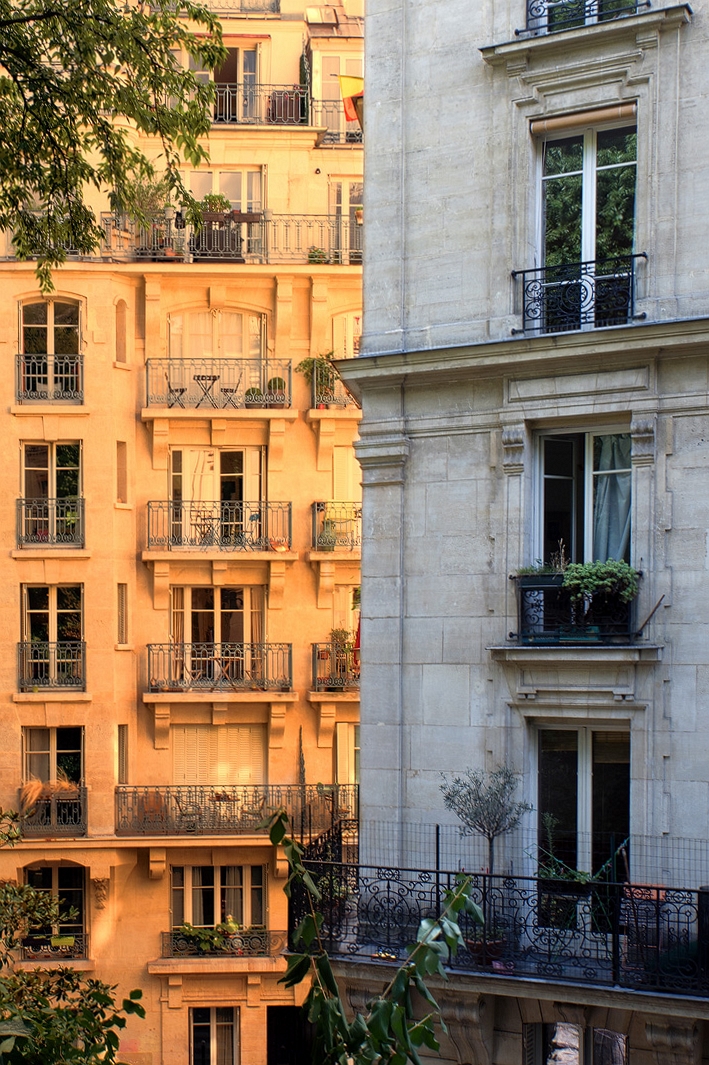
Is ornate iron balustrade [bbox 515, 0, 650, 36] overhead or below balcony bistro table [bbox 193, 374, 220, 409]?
overhead

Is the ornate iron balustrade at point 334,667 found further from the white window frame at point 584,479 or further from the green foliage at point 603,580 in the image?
the green foliage at point 603,580

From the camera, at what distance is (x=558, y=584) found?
15.8 metres

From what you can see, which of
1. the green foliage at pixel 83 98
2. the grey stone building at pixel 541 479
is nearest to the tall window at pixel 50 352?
the grey stone building at pixel 541 479

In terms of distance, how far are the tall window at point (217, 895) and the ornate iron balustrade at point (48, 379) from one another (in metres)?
11.2

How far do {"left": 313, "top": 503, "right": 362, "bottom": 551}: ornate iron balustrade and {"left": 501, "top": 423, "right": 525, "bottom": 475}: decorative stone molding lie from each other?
15.8 m

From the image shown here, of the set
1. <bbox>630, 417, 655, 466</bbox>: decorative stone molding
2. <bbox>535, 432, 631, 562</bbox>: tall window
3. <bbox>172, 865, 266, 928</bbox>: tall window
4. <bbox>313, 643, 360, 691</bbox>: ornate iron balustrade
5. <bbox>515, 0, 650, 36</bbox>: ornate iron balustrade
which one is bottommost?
<bbox>172, 865, 266, 928</bbox>: tall window

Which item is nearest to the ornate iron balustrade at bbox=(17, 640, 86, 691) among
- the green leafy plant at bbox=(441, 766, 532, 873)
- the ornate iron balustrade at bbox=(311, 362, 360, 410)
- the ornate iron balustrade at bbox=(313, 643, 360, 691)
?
the ornate iron balustrade at bbox=(313, 643, 360, 691)

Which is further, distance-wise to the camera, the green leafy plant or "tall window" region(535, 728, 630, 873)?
"tall window" region(535, 728, 630, 873)

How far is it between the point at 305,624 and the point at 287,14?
15.0 metres

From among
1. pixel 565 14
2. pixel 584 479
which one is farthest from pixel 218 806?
pixel 565 14

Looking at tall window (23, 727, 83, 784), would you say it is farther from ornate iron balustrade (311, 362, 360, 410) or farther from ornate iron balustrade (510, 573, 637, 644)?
ornate iron balustrade (510, 573, 637, 644)

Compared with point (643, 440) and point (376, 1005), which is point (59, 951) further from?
point (376, 1005)

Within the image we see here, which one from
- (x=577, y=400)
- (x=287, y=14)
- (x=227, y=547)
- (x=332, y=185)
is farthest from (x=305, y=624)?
(x=577, y=400)

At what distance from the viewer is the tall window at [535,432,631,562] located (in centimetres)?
1588
